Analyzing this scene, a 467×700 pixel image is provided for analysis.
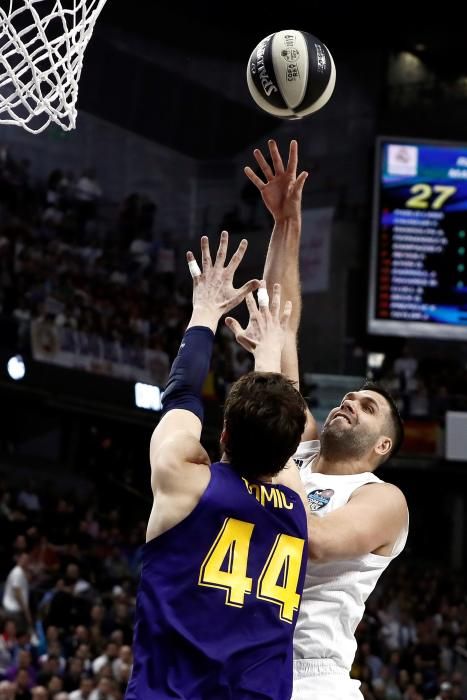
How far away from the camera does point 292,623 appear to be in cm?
280

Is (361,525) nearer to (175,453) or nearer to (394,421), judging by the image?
(394,421)

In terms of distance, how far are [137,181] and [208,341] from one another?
56.6 ft

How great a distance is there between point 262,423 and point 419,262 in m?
12.7

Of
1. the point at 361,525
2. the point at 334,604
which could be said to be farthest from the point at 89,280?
the point at 361,525

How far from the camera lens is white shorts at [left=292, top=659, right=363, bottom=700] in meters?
3.26

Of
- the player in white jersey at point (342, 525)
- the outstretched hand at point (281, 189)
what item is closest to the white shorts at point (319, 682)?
the player in white jersey at point (342, 525)

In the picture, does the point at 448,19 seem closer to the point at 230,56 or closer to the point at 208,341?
the point at 230,56

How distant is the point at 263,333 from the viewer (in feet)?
10.3

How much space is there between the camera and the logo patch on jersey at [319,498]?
342 centimetres

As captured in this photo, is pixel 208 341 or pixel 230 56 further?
pixel 230 56

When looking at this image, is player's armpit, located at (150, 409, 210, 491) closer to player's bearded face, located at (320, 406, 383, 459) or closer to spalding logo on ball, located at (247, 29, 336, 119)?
player's bearded face, located at (320, 406, 383, 459)

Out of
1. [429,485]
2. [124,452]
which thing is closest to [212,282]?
[124,452]

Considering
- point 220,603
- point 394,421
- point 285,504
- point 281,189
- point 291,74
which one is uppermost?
point 291,74

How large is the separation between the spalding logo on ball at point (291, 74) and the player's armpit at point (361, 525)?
191 centimetres
